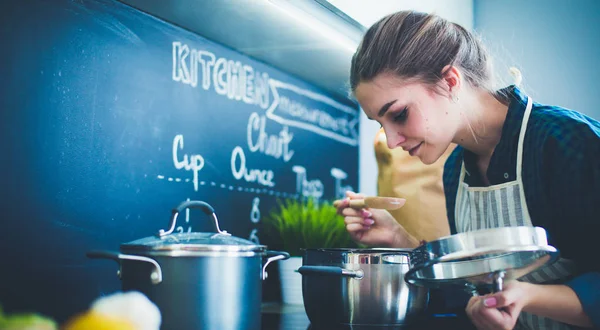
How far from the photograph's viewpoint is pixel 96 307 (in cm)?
92

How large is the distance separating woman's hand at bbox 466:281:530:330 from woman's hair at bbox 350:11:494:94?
1.23 feet

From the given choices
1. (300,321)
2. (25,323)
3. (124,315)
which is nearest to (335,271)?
(300,321)

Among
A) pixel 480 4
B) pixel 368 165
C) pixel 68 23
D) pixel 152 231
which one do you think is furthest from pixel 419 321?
pixel 480 4

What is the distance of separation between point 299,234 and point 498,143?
1.98ft

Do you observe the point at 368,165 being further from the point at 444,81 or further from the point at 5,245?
the point at 5,245

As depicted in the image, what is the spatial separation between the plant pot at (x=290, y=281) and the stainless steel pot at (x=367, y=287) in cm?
41

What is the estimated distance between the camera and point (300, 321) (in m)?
1.23

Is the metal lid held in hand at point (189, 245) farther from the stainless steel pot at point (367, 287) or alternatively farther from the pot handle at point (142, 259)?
the stainless steel pot at point (367, 287)

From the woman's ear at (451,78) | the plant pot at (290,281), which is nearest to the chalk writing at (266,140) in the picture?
the plant pot at (290,281)

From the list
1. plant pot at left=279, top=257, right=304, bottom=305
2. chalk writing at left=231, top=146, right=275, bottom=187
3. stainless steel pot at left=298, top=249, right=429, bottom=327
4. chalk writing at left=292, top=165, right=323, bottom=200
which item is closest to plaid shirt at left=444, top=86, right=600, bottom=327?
stainless steel pot at left=298, top=249, right=429, bottom=327

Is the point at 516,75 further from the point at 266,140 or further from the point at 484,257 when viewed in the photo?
the point at 266,140

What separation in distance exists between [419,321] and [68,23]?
0.85m

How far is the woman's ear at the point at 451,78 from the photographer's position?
3.48 feet

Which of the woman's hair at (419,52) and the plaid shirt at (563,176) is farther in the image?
the woman's hair at (419,52)
